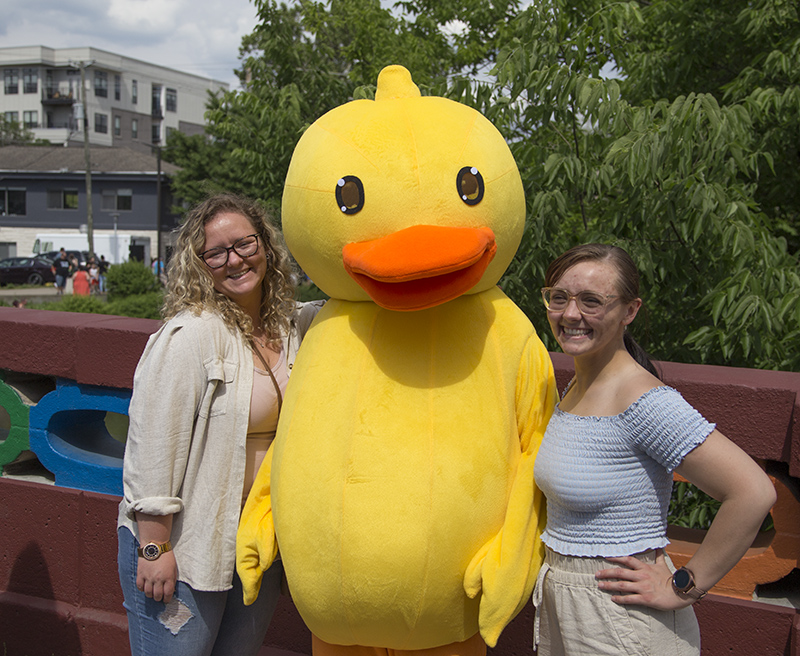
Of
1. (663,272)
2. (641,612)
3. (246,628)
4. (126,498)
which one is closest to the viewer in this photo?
(641,612)

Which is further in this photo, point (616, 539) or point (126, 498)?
point (126, 498)

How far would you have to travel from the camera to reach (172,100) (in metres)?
85.7

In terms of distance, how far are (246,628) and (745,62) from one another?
16.5 feet

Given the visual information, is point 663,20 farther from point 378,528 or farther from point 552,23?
point 378,528

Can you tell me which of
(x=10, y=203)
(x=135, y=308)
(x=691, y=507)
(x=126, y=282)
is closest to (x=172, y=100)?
(x=10, y=203)

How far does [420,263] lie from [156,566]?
1323 mm

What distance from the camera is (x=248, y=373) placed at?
7.71ft

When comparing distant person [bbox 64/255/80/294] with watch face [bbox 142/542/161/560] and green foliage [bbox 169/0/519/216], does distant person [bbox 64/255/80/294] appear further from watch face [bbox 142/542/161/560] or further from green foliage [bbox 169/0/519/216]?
watch face [bbox 142/542/161/560]

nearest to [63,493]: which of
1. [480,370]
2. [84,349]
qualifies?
[84,349]

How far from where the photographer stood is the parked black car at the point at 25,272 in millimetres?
33081

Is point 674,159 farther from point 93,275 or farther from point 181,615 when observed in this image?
point 93,275

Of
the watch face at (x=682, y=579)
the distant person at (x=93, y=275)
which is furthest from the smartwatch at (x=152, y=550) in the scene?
the distant person at (x=93, y=275)

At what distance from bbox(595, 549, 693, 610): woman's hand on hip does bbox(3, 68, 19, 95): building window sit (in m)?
93.2

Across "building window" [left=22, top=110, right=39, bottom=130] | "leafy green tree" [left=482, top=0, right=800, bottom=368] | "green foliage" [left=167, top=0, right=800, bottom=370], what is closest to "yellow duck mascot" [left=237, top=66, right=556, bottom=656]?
"green foliage" [left=167, top=0, right=800, bottom=370]
